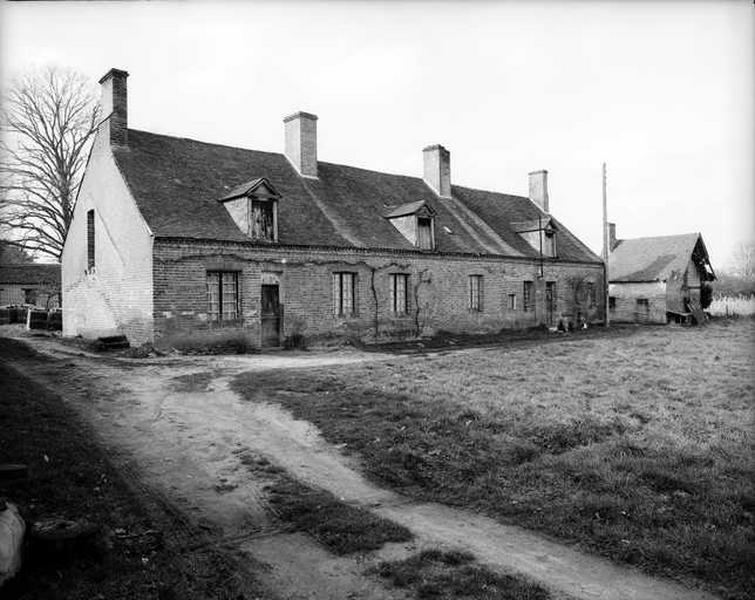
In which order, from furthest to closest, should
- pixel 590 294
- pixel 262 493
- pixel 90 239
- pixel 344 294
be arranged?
pixel 590 294
pixel 344 294
pixel 90 239
pixel 262 493

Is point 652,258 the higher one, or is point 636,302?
point 652,258

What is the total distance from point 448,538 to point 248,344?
15111 millimetres

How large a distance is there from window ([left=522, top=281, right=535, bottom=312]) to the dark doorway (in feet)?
4.55

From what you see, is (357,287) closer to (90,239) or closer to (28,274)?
(90,239)

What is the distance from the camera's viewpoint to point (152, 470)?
7.56m

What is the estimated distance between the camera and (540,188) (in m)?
38.4

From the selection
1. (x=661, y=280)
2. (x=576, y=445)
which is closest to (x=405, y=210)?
(x=576, y=445)

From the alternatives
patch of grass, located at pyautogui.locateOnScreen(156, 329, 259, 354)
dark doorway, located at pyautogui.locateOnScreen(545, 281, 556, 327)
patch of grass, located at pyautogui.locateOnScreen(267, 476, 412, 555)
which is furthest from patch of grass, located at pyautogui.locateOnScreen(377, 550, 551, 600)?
dark doorway, located at pyautogui.locateOnScreen(545, 281, 556, 327)

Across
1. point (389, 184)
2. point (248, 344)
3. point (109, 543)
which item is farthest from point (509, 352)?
point (109, 543)

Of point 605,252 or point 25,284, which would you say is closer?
point 605,252

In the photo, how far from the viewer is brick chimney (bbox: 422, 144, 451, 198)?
104 feet

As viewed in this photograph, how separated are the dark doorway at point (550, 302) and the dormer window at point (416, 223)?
9501 mm

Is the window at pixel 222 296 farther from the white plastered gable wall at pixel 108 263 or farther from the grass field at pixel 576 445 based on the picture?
the grass field at pixel 576 445

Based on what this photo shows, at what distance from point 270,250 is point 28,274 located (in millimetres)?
36465
